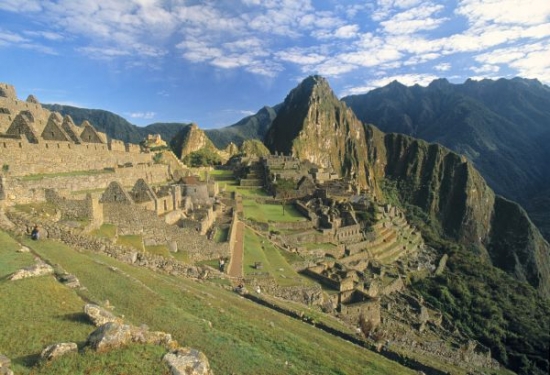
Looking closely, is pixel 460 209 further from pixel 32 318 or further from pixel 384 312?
pixel 32 318

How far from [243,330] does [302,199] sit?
4648 centimetres

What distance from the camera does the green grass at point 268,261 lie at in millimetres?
23844

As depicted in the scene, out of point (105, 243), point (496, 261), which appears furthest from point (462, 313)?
point (496, 261)

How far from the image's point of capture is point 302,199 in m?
56.4

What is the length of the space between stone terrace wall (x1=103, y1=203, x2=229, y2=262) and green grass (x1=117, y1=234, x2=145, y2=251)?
0.36 meters

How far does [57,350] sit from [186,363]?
6.77 ft

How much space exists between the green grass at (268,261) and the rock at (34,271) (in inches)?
541

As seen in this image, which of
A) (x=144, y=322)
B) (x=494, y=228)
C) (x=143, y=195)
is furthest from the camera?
(x=494, y=228)

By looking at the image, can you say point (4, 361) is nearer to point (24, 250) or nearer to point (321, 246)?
point (24, 250)

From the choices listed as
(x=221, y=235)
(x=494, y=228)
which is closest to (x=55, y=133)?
(x=221, y=235)

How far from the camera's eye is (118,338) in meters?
6.14

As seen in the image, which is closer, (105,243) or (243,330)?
(243,330)

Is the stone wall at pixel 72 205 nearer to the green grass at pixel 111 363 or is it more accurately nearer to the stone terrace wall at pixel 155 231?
the stone terrace wall at pixel 155 231

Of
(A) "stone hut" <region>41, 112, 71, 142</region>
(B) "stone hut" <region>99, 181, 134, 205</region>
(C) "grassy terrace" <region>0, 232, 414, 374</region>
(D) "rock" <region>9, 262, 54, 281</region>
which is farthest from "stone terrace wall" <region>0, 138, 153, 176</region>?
(D) "rock" <region>9, 262, 54, 281</region>
